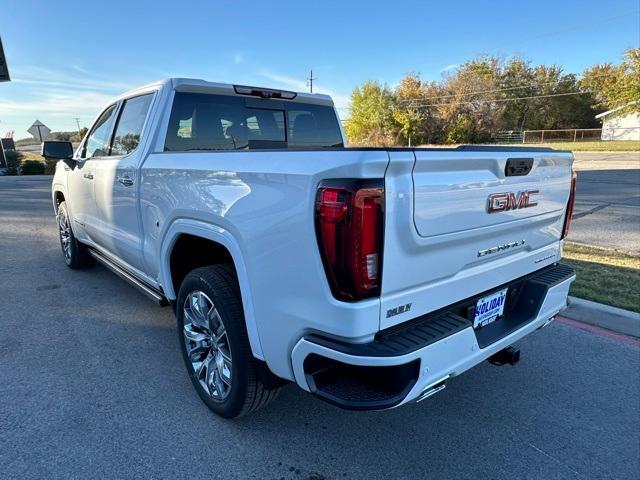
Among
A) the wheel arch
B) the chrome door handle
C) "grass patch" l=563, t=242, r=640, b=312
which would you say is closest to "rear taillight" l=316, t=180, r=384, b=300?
the chrome door handle

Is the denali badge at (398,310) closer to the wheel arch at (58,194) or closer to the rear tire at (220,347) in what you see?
the rear tire at (220,347)

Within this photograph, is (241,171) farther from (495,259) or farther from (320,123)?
(320,123)

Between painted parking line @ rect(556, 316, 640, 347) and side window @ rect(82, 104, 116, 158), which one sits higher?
side window @ rect(82, 104, 116, 158)

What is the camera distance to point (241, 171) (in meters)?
2.23

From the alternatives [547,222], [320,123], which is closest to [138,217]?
[320,123]

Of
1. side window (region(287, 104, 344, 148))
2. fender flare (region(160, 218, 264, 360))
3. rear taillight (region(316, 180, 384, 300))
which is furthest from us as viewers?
side window (region(287, 104, 344, 148))

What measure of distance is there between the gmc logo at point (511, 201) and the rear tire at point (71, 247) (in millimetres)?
4957

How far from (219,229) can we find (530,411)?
7.44 ft

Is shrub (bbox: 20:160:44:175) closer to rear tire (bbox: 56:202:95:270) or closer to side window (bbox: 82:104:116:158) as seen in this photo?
rear tire (bbox: 56:202:95:270)

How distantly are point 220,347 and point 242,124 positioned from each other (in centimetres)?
197

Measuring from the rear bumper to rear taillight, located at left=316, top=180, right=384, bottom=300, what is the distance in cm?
23

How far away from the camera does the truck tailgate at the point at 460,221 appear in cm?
183

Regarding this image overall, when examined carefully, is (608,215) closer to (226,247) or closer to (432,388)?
(432,388)

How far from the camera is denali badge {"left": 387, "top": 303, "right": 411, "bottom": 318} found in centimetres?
188
